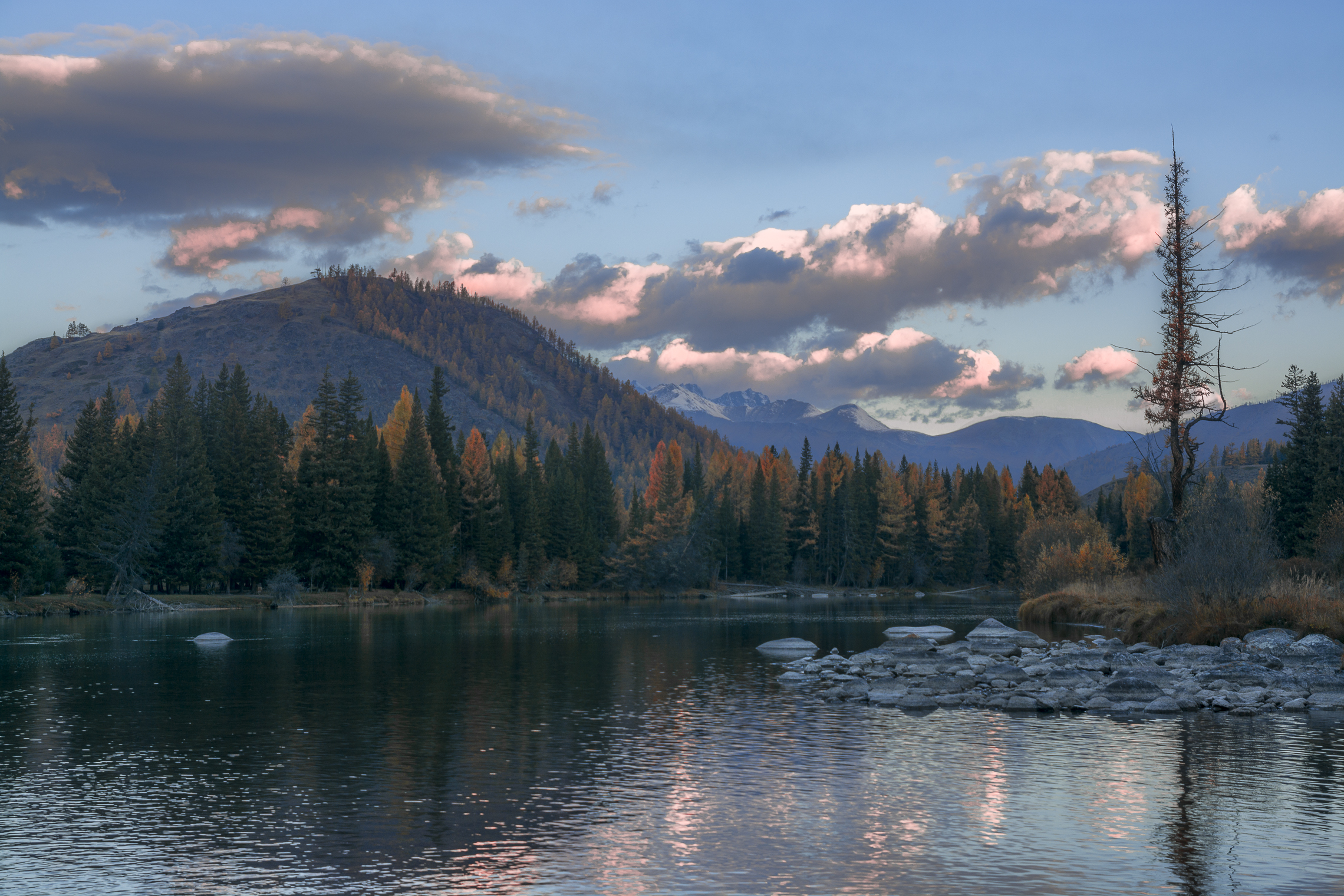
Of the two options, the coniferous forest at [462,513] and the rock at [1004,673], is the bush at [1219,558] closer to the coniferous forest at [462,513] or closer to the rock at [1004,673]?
the coniferous forest at [462,513]

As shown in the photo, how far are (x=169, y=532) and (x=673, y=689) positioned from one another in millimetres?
75395

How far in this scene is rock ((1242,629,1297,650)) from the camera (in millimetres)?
38219

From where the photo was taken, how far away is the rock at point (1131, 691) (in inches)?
1251

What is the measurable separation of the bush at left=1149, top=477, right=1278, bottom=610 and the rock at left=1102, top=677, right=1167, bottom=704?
42.8 feet

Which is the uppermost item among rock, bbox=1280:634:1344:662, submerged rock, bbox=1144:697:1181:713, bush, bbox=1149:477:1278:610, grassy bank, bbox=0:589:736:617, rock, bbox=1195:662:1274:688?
bush, bbox=1149:477:1278:610

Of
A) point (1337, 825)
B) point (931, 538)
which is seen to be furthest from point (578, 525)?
point (1337, 825)

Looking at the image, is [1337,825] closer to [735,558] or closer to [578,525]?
[578,525]

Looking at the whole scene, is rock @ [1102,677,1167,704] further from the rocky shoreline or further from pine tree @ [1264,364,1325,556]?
pine tree @ [1264,364,1325,556]

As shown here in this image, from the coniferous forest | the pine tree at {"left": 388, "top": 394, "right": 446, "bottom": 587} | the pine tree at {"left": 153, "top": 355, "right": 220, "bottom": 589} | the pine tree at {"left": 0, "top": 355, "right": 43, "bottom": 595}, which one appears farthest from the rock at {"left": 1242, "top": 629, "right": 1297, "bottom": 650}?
the pine tree at {"left": 388, "top": 394, "right": 446, "bottom": 587}

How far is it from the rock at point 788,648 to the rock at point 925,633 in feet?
31.1

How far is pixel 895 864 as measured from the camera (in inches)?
617

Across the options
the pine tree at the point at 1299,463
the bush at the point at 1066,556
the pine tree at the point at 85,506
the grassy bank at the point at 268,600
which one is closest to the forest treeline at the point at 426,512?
the pine tree at the point at 85,506

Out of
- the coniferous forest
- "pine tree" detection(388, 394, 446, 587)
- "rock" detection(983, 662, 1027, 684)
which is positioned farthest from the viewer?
"pine tree" detection(388, 394, 446, 587)

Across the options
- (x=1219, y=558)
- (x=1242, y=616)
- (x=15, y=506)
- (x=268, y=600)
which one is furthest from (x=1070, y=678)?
(x=268, y=600)
